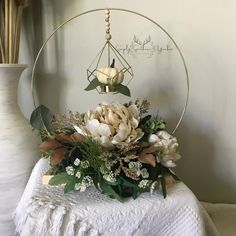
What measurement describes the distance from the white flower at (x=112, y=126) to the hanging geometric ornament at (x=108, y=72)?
0.30 feet

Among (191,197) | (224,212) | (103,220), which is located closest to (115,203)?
(103,220)

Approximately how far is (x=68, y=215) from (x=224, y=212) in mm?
665

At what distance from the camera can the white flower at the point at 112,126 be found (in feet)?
2.70

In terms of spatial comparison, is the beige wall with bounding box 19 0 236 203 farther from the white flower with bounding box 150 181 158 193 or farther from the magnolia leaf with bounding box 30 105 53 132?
the white flower with bounding box 150 181 158 193

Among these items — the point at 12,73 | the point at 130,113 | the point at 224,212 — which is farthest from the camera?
the point at 224,212

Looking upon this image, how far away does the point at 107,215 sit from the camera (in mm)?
778

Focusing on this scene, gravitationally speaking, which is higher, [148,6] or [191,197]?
[148,6]

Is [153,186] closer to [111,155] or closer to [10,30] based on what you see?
[111,155]

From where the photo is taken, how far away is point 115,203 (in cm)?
80

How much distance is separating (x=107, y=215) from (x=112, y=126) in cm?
23

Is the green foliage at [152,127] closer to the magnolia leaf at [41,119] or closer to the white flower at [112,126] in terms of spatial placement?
the white flower at [112,126]

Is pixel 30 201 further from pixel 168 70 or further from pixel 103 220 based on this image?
pixel 168 70

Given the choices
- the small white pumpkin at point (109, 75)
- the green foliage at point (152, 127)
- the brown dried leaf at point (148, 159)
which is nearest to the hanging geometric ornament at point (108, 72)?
the small white pumpkin at point (109, 75)

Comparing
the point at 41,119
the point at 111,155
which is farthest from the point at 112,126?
the point at 41,119
